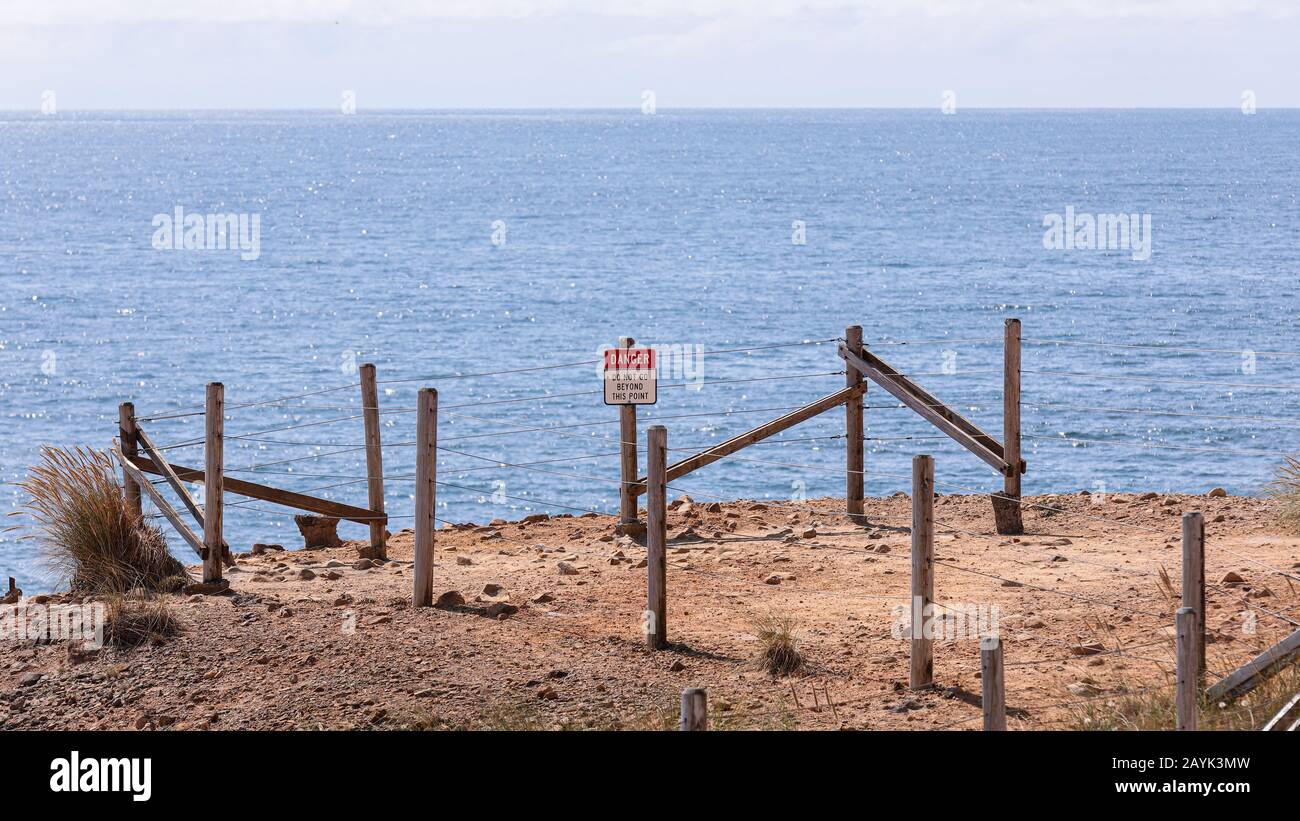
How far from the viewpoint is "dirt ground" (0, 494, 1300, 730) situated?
28.6 feet

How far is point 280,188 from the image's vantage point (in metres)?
142

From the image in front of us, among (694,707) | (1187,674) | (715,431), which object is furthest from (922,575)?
(715,431)

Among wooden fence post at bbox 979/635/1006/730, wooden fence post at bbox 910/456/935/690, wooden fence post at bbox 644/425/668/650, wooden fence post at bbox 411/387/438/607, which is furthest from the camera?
wooden fence post at bbox 411/387/438/607

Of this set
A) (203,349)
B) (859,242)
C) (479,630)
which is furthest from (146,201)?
(479,630)

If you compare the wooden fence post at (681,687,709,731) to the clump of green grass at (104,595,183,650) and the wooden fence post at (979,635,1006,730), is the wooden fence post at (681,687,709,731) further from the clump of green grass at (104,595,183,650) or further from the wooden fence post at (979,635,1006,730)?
the clump of green grass at (104,595,183,650)

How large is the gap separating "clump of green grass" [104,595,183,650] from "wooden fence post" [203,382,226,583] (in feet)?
3.58

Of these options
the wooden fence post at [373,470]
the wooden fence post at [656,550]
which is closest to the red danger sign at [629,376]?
the wooden fence post at [373,470]

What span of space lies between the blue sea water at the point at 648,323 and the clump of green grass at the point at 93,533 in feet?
1.62

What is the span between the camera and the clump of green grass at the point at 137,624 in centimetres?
1026

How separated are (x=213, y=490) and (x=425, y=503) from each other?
6.50 ft

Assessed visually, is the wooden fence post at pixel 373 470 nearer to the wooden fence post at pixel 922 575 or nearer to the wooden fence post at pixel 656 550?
the wooden fence post at pixel 656 550

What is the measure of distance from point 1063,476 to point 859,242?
187 ft

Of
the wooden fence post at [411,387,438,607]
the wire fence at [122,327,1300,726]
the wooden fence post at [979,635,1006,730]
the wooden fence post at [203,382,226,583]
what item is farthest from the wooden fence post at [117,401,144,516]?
the wire fence at [122,327,1300,726]
